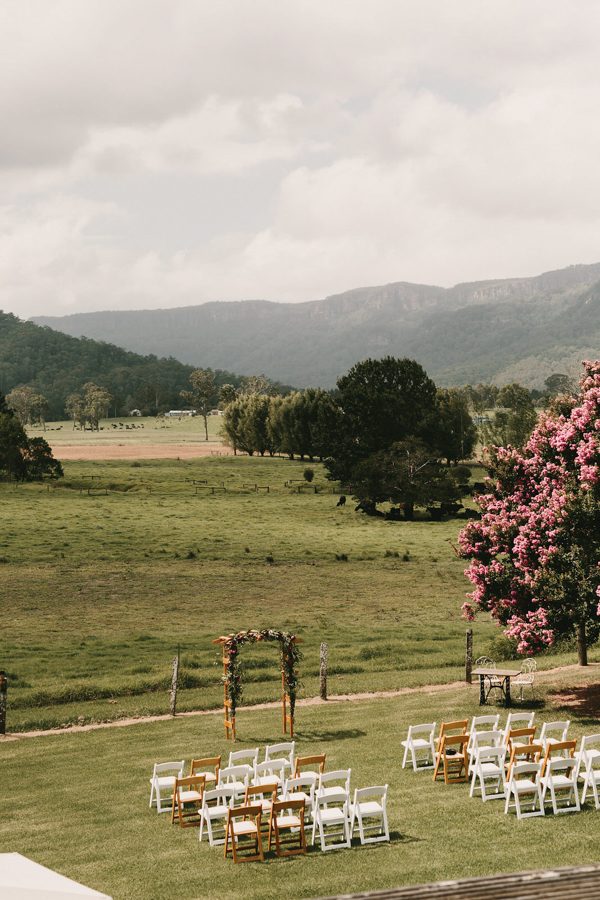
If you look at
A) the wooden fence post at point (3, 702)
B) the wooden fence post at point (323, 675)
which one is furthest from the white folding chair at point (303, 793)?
the wooden fence post at point (3, 702)

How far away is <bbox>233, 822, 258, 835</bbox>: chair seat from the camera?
16.6m

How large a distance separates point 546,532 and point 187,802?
1316 cm

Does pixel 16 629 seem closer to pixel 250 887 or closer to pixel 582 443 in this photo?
pixel 582 443

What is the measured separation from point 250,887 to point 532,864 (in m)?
4.57

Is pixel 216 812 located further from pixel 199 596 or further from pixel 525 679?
pixel 199 596

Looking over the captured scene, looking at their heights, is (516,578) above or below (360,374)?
below

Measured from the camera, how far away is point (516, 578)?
2853 centimetres

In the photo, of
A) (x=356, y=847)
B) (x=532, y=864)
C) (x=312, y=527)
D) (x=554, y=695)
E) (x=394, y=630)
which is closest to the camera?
(x=532, y=864)

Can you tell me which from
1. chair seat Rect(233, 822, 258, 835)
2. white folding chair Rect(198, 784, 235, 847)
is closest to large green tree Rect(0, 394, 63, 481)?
white folding chair Rect(198, 784, 235, 847)

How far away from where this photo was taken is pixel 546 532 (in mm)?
27688

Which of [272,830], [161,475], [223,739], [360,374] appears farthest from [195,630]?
[360,374]

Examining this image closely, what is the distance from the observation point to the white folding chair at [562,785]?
1814 centimetres

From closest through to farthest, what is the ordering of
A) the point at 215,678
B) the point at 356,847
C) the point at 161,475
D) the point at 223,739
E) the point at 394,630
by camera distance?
the point at 356,847 → the point at 223,739 → the point at 215,678 → the point at 394,630 → the point at 161,475

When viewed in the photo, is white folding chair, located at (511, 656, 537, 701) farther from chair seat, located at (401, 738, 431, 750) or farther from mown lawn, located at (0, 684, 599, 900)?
chair seat, located at (401, 738, 431, 750)
